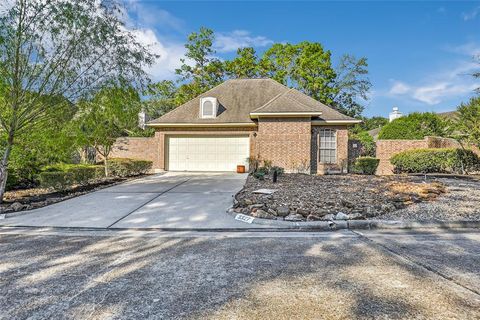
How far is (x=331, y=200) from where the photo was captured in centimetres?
665

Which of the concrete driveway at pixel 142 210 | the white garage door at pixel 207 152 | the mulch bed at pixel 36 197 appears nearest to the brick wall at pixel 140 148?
the white garage door at pixel 207 152

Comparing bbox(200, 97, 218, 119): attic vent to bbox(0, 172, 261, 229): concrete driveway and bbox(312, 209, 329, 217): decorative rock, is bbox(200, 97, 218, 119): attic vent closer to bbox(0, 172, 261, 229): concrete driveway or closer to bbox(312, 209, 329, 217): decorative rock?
bbox(0, 172, 261, 229): concrete driveway

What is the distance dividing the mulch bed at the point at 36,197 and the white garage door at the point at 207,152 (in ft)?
19.2

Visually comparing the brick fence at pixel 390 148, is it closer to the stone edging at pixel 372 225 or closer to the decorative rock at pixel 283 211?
the stone edging at pixel 372 225

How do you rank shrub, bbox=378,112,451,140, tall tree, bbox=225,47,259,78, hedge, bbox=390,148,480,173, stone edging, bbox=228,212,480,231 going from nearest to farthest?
1. stone edging, bbox=228,212,480,231
2. hedge, bbox=390,148,480,173
3. shrub, bbox=378,112,451,140
4. tall tree, bbox=225,47,259,78

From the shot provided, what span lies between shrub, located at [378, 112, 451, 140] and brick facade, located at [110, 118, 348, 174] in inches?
309

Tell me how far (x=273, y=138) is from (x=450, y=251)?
10139 millimetres

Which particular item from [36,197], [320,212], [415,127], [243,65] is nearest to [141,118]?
[36,197]

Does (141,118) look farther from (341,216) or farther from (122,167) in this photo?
(341,216)

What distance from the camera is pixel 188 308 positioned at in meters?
2.32

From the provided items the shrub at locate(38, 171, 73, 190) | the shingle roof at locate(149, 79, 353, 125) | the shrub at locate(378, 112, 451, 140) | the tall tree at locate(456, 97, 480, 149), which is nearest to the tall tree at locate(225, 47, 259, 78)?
the shingle roof at locate(149, 79, 353, 125)

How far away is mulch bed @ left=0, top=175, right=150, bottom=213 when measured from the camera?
6.66 meters

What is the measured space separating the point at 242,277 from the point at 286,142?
10995 millimetres

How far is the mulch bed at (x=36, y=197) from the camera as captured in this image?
6.66 m
